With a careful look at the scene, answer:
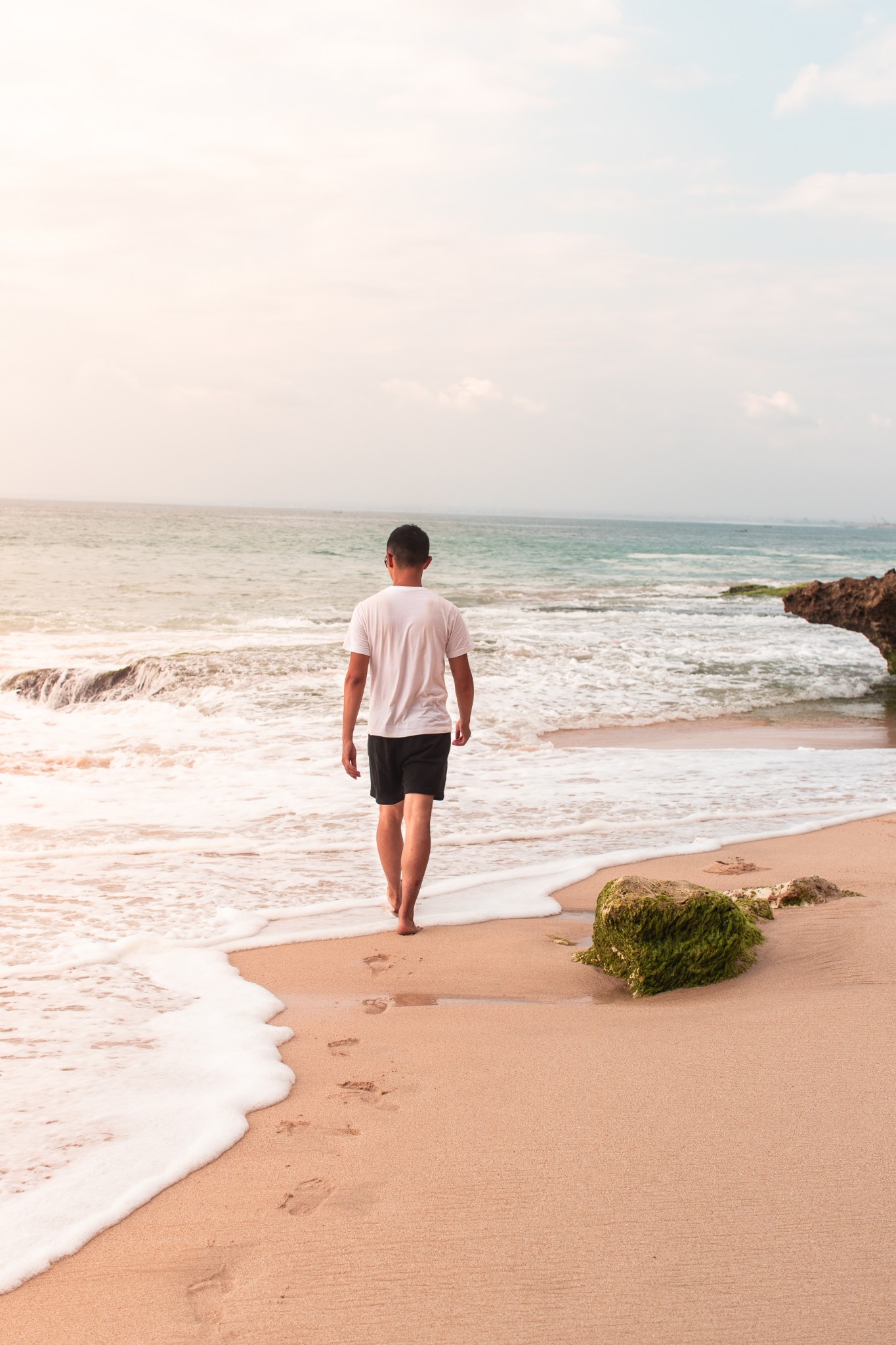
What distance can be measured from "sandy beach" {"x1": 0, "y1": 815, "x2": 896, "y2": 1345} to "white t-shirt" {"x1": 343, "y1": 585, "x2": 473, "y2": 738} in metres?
1.48

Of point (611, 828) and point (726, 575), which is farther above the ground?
point (726, 575)

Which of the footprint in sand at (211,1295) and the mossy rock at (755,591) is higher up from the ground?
the mossy rock at (755,591)

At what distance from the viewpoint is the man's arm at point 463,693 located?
4.57 meters

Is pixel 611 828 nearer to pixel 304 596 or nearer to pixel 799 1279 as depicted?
pixel 799 1279

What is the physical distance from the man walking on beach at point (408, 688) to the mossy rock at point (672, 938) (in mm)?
1127

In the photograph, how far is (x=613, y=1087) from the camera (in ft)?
8.63

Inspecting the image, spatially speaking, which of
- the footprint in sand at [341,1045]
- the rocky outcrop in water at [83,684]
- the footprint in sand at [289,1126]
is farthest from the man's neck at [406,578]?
the rocky outcrop in water at [83,684]

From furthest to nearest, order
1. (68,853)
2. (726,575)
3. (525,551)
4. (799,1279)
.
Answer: (525,551) < (726,575) < (68,853) < (799,1279)

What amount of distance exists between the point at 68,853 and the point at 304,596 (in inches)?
798

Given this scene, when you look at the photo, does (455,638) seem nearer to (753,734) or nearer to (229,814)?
(229,814)

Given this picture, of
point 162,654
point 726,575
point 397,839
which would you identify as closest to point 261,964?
point 397,839

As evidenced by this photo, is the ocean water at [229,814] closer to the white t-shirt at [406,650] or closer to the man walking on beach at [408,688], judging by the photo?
the man walking on beach at [408,688]

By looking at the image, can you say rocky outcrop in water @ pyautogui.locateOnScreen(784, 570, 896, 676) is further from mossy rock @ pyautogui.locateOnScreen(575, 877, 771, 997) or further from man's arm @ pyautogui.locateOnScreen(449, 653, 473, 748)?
mossy rock @ pyautogui.locateOnScreen(575, 877, 771, 997)

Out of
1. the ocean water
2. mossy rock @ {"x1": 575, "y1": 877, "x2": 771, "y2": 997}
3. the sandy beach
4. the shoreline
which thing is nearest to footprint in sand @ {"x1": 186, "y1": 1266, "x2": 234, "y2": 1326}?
the sandy beach
